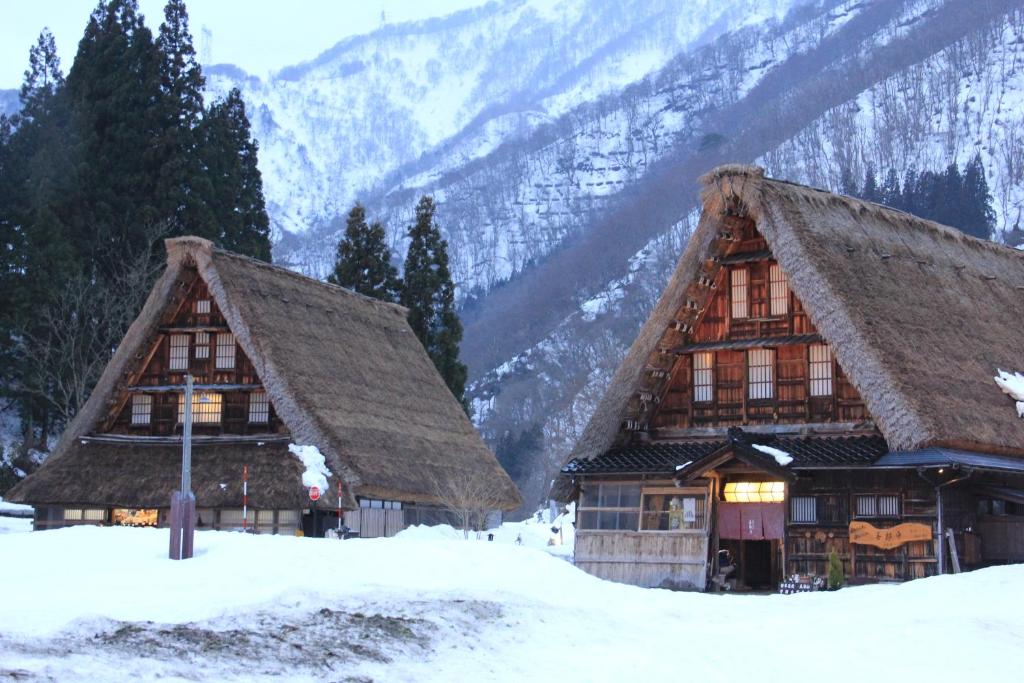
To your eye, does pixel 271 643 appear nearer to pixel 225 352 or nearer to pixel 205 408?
pixel 225 352

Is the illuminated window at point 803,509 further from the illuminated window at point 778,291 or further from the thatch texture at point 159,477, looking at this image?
the thatch texture at point 159,477

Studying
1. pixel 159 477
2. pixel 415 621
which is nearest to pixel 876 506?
pixel 415 621

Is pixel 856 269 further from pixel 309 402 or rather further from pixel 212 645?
pixel 212 645

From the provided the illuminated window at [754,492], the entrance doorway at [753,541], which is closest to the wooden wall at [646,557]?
the entrance doorway at [753,541]

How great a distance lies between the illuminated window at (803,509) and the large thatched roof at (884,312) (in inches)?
95.6

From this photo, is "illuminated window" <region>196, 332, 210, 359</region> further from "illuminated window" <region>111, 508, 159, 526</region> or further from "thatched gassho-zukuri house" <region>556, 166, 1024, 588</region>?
"thatched gassho-zukuri house" <region>556, 166, 1024, 588</region>

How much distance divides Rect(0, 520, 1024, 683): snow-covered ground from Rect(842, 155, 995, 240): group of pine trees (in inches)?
3617

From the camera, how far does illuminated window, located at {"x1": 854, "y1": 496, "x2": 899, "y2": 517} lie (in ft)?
95.7

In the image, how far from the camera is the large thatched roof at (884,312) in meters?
28.8

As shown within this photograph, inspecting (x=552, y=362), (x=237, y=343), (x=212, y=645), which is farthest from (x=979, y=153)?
(x=212, y=645)

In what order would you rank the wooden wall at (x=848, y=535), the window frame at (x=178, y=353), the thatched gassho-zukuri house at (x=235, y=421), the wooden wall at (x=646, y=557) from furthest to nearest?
the window frame at (x=178, y=353) < the thatched gassho-zukuri house at (x=235, y=421) < the wooden wall at (x=646, y=557) < the wooden wall at (x=848, y=535)

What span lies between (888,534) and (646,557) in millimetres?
5488

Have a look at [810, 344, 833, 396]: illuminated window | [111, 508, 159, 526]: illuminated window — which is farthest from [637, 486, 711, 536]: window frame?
[111, 508, 159, 526]: illuminated window

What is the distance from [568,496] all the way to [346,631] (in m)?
17.9
